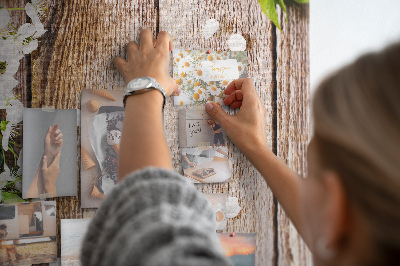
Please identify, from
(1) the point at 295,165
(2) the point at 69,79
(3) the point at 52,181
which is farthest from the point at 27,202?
(1) the point at 295,165

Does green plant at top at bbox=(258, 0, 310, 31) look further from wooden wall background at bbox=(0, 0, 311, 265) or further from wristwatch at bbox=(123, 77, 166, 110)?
wristwatch at bbox=(123, 77, 166, 110)

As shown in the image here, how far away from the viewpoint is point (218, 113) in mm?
799

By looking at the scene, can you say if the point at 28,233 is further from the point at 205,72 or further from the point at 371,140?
the point at 371,140

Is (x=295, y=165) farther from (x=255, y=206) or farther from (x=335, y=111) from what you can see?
(x=335, y=111)

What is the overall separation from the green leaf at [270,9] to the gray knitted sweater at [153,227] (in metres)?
0.58

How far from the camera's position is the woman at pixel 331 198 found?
0.33 m

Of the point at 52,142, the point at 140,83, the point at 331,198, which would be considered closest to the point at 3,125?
the point at 52,142

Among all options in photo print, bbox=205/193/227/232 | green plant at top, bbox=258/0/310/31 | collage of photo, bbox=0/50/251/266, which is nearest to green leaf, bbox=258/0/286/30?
green plant at top, bbox=258/0/310/31

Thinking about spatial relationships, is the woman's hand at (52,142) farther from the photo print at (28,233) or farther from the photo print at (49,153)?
the photo print at (28,233)

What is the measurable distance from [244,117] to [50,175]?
0.50m

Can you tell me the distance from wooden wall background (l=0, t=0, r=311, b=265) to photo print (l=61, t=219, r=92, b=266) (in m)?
0.02

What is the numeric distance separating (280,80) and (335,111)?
496mm

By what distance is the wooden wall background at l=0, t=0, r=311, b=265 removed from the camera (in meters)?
0.75

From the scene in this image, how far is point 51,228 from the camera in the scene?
0.74 m
